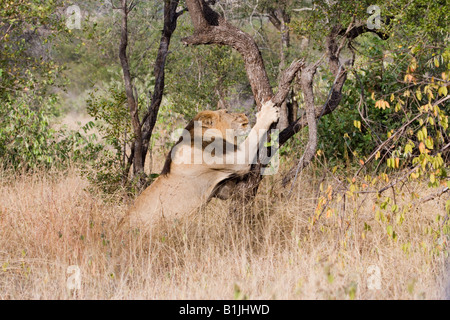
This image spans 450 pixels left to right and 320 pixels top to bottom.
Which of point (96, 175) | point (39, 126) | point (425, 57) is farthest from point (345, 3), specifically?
point (39, 126)

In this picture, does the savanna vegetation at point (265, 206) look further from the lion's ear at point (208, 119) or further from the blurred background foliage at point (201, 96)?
the lion's ear at point (208, 119)

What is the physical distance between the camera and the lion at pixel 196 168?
540 centimetres

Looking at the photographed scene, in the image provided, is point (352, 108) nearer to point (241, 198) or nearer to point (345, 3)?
point (345, 3)

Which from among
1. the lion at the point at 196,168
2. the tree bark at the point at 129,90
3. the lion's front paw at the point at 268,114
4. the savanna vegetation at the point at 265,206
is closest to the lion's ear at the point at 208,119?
the lion at the point at 196,168

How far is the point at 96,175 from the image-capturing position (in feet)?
23.3

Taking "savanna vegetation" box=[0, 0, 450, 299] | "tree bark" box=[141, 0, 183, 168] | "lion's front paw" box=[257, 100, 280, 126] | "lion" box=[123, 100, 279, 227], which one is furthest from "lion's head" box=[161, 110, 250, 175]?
"tree bark" box=[141, 0, 183, 168]

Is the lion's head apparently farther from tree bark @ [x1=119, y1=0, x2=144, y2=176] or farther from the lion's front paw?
tree bark @ [x1=119, y1=0, x2=144, y2=176]

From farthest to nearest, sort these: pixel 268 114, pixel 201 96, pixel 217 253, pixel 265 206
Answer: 1. pixel 201 96
2. pixel 265 206
3. pixel 268 114
4. pixel 217 253

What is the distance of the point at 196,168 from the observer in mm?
5480

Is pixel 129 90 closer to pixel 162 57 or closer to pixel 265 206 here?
pixel 162 57

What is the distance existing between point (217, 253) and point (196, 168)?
41.4 inches

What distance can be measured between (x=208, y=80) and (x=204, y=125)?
216 inches

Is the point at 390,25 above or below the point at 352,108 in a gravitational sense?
above

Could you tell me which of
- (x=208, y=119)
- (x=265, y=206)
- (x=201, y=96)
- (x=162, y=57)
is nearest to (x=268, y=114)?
(x=208, y=119)
